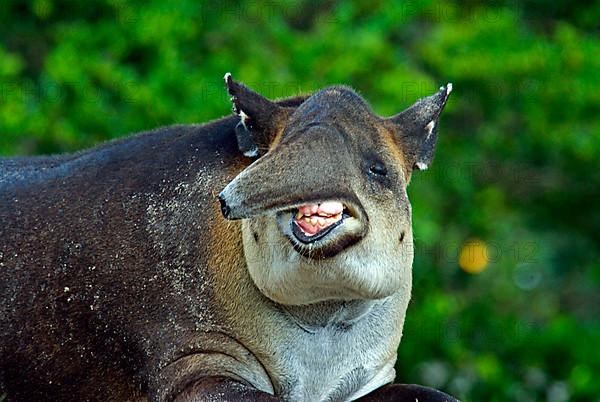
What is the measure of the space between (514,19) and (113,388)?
12.8 meters

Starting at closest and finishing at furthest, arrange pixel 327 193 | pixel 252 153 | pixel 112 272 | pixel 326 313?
pixel 327 193
pixel 326 313
pixel 252 153
pixel 112 272

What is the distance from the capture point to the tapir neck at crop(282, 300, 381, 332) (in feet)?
24.6

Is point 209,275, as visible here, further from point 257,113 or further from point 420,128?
point 420,128

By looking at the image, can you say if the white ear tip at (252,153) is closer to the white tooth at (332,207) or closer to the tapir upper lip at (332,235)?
the tapir upper lip at (332,235)

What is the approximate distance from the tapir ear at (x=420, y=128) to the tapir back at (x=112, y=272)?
2.90 ft

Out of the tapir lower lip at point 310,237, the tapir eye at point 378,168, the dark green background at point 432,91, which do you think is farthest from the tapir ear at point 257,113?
the dark green background at point 432,91

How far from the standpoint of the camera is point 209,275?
7.68m

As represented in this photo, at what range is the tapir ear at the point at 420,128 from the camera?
7.81 meters

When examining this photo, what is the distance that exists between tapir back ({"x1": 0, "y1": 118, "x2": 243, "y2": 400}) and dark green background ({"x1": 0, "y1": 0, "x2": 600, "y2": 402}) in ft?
27.0

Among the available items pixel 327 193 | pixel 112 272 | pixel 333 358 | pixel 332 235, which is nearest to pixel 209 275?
pixel 112 272

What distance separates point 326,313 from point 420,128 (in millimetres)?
1151

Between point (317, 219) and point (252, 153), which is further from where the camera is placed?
point (252, 153)

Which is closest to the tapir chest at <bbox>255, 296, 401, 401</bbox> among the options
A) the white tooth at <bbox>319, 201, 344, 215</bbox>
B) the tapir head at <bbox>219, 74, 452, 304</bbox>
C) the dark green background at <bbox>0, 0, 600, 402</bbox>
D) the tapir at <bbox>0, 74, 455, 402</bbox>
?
the tapir at <bbox>0, 74, 455, 402</bbox>

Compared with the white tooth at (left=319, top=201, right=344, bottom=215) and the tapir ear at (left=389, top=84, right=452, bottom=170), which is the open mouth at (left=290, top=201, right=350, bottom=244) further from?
the tapir ear at (left=389, top=84, right=452, bottom=170)
